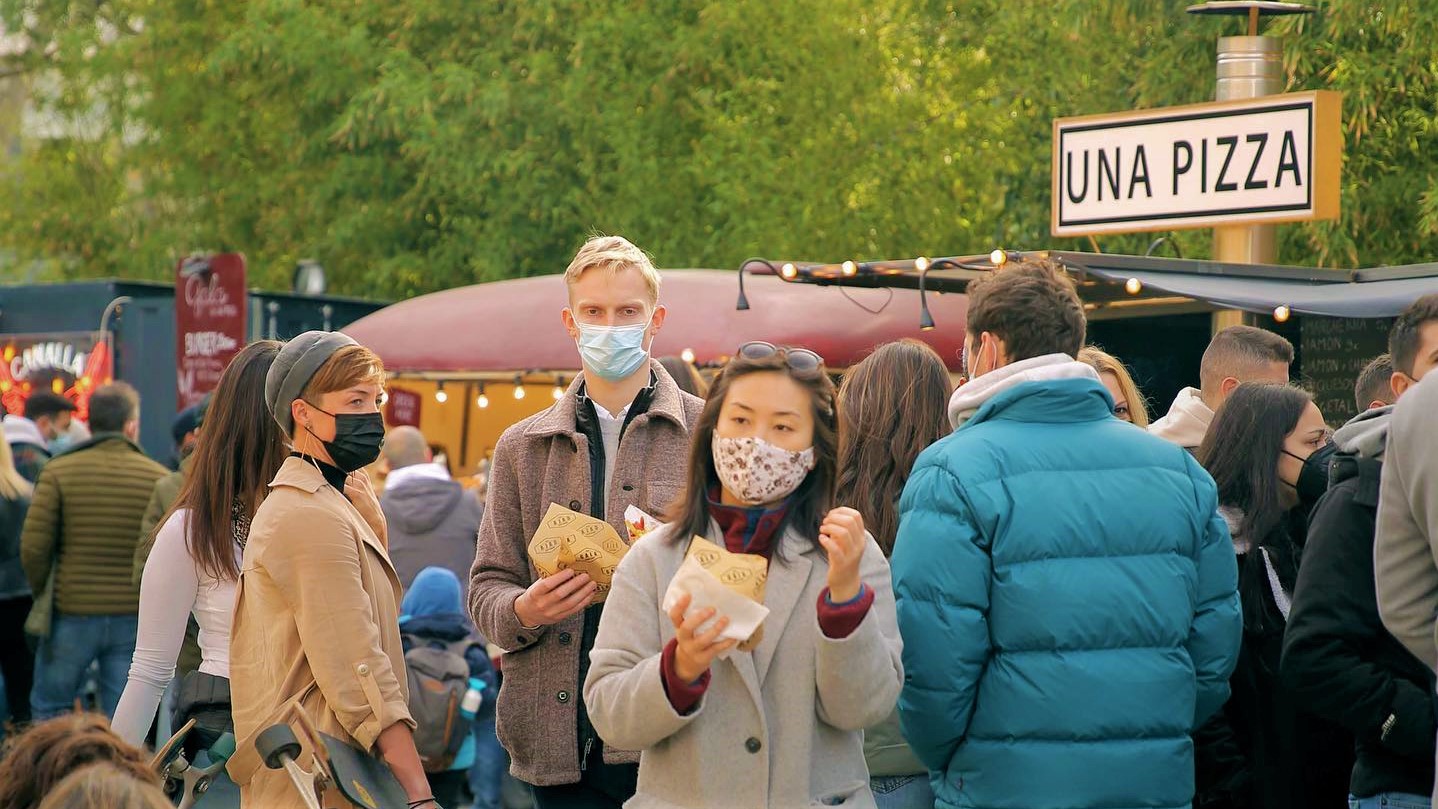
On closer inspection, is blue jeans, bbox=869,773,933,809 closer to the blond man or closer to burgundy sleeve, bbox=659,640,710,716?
the blond man

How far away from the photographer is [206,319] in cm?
1252

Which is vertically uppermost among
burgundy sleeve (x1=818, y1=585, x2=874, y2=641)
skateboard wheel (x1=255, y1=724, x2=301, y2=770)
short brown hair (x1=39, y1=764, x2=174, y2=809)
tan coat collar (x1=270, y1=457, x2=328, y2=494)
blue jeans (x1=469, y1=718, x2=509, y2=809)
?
tan coat collar (x1=270, y1=457, x2=328, y2=494)

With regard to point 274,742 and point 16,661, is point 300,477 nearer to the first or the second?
point 274,742

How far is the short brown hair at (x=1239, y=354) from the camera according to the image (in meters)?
6.00

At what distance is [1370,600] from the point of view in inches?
160

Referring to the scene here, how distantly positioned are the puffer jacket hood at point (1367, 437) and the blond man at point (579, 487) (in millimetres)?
1543

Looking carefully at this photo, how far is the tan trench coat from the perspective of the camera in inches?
158

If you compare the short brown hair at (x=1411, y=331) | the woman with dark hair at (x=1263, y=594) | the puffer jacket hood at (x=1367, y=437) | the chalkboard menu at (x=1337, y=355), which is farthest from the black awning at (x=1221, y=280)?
the puffer jacket hood at (x=1367, y=437)

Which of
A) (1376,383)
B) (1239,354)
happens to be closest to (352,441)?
(1239,354)

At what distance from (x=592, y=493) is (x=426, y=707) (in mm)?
3299

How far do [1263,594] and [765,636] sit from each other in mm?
2000

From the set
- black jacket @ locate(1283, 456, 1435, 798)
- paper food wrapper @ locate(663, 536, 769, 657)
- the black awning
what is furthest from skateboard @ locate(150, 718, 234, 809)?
the black awning

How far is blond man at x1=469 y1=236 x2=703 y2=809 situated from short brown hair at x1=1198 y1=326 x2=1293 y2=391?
2.38m

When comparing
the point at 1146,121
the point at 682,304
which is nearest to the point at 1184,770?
the point at 1146,121
